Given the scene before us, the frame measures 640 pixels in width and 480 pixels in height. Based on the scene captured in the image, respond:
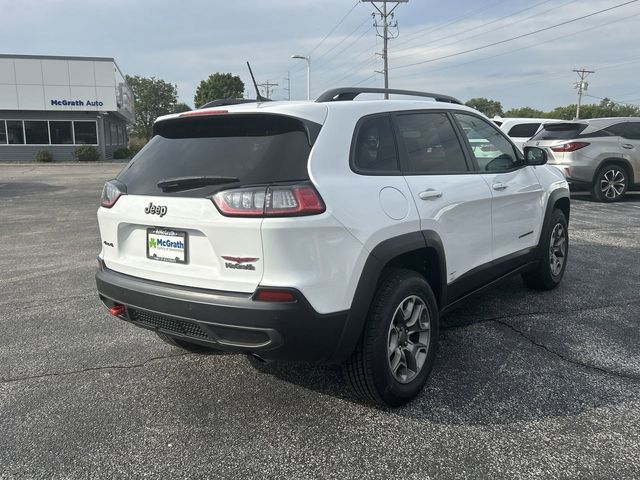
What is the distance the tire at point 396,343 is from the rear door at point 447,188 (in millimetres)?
397

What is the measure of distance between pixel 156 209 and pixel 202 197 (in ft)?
1.13

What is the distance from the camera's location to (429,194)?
3.25m

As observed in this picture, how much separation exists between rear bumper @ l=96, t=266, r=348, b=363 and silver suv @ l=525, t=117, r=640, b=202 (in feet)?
32.8

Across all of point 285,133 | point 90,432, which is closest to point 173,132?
point 285,133

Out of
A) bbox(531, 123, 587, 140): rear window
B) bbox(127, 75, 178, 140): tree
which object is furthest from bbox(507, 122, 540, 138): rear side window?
bbox(127, 75, 178, 140): tree

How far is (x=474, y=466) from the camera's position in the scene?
255 cm

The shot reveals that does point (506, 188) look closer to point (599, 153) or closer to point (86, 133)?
point (599, 153)

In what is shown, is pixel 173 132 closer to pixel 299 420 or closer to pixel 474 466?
pixel 299 420

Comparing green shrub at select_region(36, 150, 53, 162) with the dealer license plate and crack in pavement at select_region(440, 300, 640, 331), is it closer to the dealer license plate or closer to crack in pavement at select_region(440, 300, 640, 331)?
crack in pavement at select_region(440, 300, 640, 331)

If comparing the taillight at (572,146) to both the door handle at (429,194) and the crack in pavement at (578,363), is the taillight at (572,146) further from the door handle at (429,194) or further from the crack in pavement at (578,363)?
the door handle at (429,194)

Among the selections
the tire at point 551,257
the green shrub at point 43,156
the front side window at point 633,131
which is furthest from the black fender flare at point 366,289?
the green shrub at point 43,156

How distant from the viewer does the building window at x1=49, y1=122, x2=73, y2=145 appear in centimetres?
3339

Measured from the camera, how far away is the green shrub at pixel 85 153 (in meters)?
32.3

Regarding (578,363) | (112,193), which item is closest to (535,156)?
(578,363)
